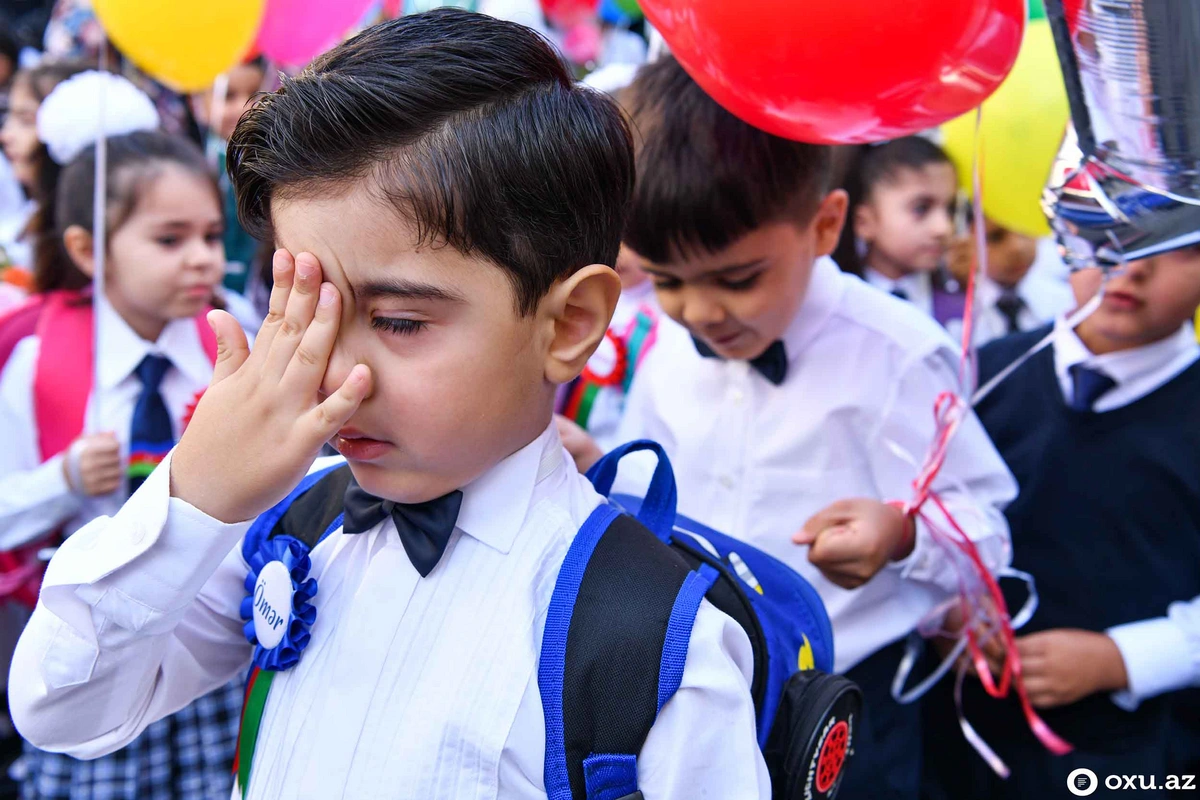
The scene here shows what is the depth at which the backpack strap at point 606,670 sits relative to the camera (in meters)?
0.98

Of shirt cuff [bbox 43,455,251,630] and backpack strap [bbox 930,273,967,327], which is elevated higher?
shirt cuff [bbox 43,455,251,630]

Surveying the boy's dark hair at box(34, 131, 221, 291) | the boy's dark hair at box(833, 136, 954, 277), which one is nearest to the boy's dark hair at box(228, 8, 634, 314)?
the boy's dark hair at box(34, 131, 221, 291)

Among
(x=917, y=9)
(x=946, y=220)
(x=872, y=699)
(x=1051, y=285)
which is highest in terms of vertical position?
(x=917, y=9)

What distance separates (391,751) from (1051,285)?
141 inches

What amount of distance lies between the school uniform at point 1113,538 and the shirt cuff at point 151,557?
1.43 m

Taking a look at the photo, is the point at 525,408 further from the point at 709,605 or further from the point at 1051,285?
the point at 1051,285

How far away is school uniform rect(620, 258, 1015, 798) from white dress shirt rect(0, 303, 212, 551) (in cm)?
120

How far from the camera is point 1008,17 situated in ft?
3.95

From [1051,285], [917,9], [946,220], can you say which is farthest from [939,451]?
[1051,285]

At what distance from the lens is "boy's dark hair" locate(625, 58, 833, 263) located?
1.62 m

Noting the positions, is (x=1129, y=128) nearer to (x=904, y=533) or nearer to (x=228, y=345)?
(x=904, y=533)

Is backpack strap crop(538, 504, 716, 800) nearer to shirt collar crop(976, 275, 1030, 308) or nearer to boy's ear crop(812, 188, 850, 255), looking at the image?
boy's ear crop(812, 188, 850, 255)

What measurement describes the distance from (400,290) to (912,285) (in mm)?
2982

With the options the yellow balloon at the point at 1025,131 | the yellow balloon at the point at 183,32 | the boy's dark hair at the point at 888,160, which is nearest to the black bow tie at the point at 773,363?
the yellow balloon at the point at 1025,131
